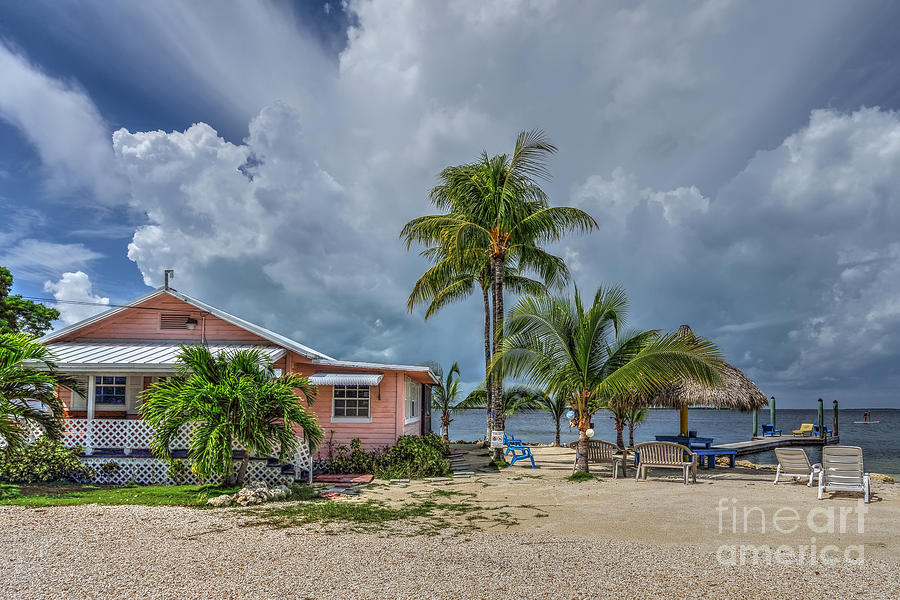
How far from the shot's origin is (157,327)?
16.5 metres


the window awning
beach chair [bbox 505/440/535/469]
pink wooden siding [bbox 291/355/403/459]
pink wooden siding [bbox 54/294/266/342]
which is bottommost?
beach chair [bbox 505/440/535/469]

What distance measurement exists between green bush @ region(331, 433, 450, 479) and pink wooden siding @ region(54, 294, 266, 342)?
4.14 metres

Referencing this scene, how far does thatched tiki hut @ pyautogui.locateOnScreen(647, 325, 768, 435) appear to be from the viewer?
64.0ft

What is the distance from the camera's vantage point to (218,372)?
39.0 ft

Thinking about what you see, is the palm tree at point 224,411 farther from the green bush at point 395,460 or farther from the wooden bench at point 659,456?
the wooden bench at point 659,456

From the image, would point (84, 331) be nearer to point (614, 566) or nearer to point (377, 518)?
point (377, 518)

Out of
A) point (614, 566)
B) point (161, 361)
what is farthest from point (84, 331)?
point (614, 566)

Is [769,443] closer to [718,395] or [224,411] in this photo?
[718,395]

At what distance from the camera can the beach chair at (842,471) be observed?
11.1m

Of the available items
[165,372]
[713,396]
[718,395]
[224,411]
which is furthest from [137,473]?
[718,395]

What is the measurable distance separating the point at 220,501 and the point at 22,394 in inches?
184

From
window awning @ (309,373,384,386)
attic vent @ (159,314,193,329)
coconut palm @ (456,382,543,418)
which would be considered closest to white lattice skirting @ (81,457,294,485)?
window awning @ (309,373,384,386)

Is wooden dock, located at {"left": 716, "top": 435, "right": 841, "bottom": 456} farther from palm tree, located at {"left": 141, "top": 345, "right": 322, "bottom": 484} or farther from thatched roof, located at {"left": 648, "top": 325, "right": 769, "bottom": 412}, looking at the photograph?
palm tree, located at {"left": 141, "top": 345, "right": 322, "bottom": 484}

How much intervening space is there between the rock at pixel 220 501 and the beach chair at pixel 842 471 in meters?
10.3
